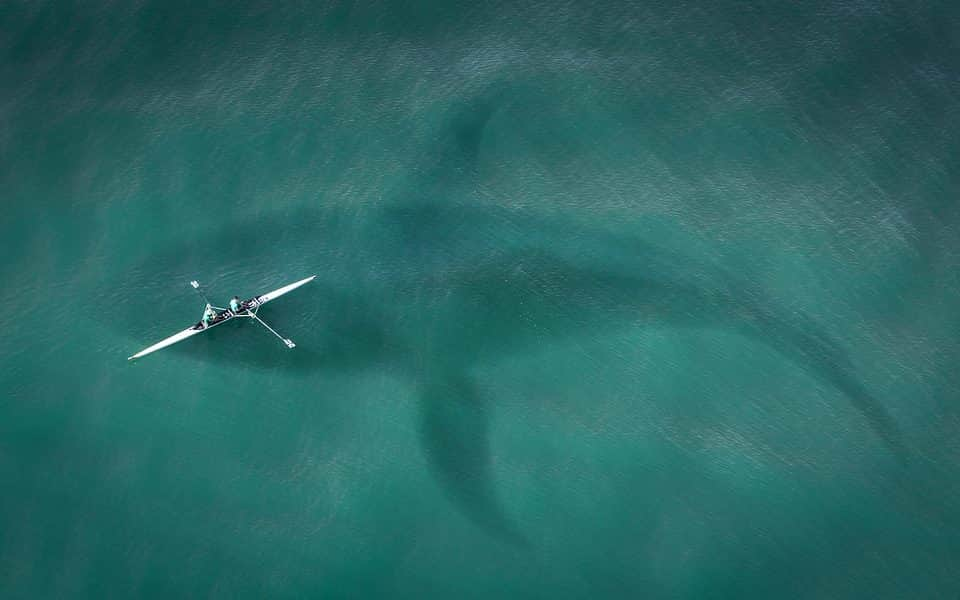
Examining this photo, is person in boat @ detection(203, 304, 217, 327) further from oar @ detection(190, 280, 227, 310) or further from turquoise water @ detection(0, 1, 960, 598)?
turquoise water @ detection(0, 1, 960, 598)

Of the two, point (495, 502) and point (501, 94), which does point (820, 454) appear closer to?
point (495, 502)

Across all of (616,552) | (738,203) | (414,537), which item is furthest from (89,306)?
(738,203)

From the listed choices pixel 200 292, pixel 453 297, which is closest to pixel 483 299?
pixel 453 297

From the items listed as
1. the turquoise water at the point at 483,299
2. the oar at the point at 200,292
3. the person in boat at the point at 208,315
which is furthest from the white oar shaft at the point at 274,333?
the oar at the point at 200,292

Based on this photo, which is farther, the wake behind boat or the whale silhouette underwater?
the whale silhouette underwater

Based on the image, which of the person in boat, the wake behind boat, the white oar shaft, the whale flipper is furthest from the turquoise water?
the person in boat

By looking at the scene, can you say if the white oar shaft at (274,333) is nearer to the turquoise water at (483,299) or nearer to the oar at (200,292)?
the turquoise water at (483,299)
